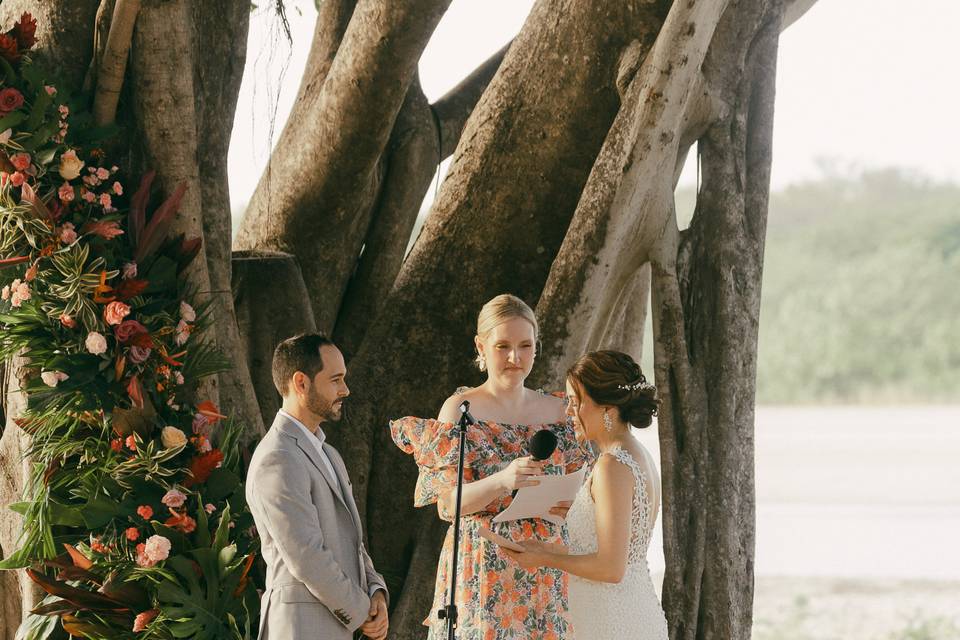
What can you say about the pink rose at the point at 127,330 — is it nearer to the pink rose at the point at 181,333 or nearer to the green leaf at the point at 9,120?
the pink rose at the point at 181,333

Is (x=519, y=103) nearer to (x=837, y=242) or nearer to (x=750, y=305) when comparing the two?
(x=750, y=305)

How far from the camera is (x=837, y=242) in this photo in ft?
82.9

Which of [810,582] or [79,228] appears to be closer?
[79,228]

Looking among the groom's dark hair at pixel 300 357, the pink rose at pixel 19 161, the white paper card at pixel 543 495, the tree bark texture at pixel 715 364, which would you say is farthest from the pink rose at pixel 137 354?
the tree bark texture at pixel 715 364

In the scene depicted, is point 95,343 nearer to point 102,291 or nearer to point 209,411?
point 102,291

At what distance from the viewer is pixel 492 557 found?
3.78 meters

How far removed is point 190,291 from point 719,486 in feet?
6.61

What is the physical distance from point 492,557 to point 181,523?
1.02 meters

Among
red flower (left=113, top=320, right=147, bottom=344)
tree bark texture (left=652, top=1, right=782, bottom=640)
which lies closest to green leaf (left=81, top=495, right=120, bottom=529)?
red flower (left=113, top=320, right=147, bottom=344)

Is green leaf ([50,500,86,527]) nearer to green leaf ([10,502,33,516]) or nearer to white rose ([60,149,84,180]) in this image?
green leaf ([10,502,33,516])

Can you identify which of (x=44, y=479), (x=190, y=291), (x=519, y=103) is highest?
(x=519, y=103)

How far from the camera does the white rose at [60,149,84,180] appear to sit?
14.0 feet

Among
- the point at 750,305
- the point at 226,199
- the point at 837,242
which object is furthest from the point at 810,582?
the point at 837,242

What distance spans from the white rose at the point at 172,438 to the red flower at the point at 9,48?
131 centimetres
